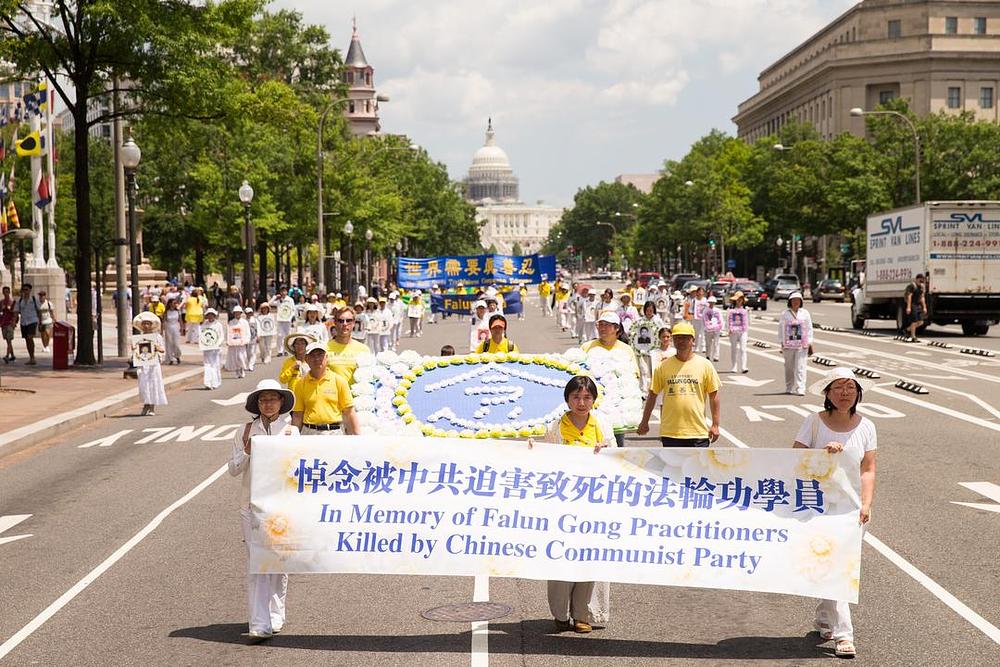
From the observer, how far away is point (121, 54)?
30.7m

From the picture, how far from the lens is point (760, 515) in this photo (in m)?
8.17

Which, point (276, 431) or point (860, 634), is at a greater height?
point (276, 431)

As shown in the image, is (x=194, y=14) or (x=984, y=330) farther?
(x=984, y=330)

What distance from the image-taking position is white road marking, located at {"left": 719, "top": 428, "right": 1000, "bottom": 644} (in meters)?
8.34

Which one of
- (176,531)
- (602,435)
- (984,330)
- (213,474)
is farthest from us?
(984,330)

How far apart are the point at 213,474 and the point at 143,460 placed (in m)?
1.90

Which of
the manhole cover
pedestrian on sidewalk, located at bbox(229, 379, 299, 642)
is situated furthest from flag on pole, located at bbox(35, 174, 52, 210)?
the manhole cover

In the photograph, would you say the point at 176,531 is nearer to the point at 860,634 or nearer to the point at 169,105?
the point at 860,634

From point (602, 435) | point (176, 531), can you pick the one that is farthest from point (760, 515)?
point (176, 531)

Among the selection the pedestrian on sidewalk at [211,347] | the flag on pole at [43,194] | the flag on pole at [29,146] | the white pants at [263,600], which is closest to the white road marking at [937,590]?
the white pants at [263,600]

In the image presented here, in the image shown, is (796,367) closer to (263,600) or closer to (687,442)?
(687,442)

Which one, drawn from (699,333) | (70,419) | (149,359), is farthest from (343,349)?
(699,333)

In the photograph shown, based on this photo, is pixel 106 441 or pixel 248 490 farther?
pixel 106 441

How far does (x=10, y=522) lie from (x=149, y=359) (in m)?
9.30
